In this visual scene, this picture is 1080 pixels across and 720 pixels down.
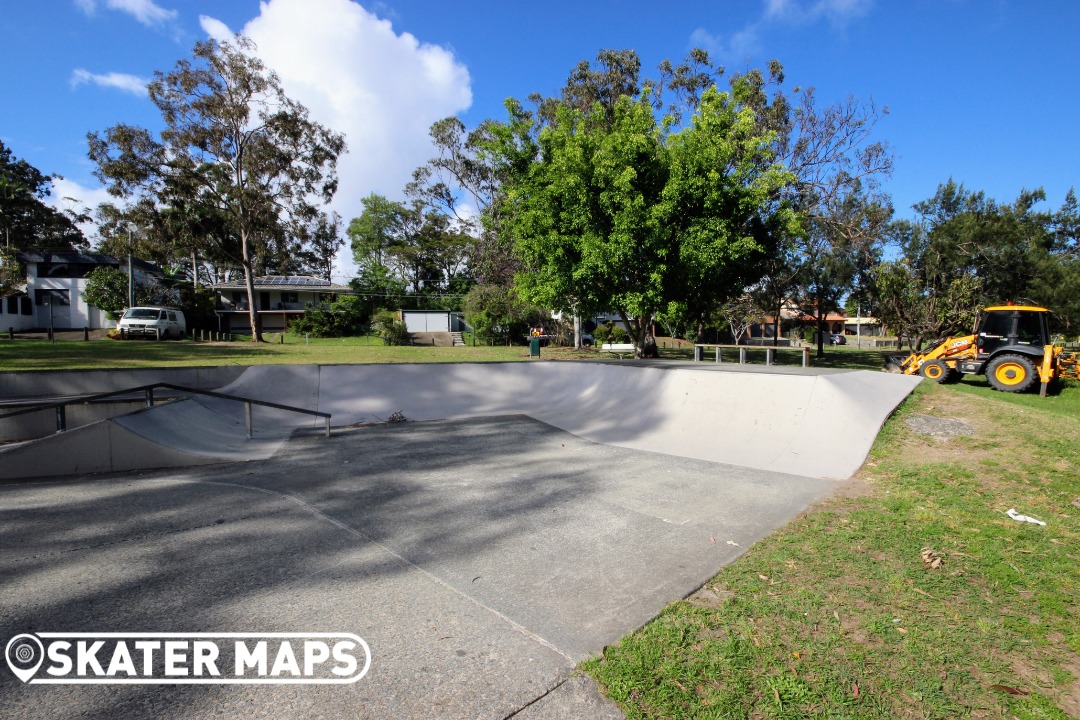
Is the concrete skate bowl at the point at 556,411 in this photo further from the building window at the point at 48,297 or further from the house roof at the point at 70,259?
the building window at the point at 48,297

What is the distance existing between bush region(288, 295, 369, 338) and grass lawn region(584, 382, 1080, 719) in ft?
130

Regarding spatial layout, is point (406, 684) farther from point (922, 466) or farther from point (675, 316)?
point (675, 316)

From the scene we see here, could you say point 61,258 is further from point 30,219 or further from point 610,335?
point 610,335

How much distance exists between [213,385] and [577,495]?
31.1ft

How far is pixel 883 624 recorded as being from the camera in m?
2.85

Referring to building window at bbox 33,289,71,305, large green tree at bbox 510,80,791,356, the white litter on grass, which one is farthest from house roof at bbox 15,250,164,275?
the white litter on grass

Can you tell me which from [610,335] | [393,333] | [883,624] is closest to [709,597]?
[883,624]

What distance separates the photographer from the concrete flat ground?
88.3 inches

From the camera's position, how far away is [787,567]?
353cm

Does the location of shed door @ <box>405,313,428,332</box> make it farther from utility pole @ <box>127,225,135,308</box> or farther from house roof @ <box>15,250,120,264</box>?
house roof @ <box>15,250,120,264</box>

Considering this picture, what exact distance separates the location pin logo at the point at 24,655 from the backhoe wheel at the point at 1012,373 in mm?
16811

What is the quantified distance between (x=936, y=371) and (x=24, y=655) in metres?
17.4

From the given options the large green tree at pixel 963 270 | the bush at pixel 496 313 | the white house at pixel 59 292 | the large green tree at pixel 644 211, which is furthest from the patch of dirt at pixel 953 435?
the white house at pixel 59 292

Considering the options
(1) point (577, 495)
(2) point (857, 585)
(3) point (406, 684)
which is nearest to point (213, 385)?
(1) point (577, 495)
